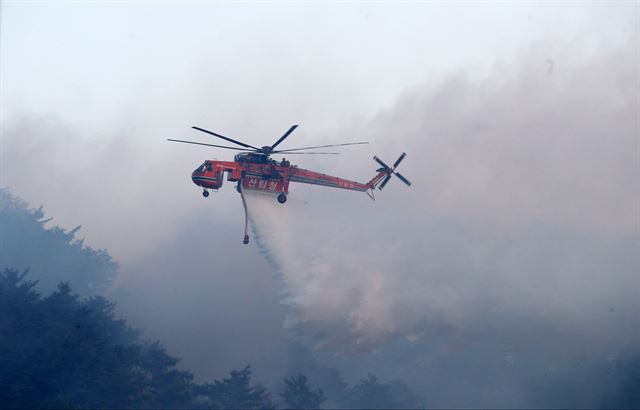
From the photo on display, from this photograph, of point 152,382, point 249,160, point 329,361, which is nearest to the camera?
point 249,160

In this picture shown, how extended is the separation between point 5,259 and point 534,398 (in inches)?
3596

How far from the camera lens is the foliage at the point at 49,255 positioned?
103 m

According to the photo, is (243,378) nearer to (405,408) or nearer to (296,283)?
(296,283)

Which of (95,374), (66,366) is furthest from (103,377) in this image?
(66,366)

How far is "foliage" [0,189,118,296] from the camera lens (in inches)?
4060

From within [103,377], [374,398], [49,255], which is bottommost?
[103,377]

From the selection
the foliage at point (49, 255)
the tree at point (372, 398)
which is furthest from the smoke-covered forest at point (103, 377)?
the foliage at point (49, 255)

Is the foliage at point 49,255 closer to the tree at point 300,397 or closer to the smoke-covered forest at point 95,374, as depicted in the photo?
the smoke-covered forest at point 95,374

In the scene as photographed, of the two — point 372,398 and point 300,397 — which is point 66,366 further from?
point 372,398

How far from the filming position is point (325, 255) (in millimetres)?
49312

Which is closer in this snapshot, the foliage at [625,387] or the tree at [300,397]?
the tree at [300,397]

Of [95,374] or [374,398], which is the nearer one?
[95,374]

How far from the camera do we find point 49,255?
356ft

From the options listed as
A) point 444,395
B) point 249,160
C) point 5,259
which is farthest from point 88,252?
point 249,160
